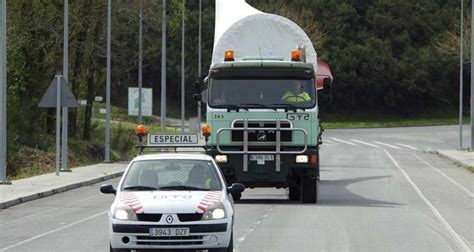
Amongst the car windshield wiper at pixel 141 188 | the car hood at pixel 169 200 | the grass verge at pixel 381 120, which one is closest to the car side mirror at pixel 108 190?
the car windshield wiper at pixel 141 188

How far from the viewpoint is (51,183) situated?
3133cm

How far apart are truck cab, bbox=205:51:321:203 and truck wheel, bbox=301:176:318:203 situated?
32 centimetres

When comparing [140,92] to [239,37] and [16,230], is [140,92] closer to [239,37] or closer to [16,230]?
[239,37]

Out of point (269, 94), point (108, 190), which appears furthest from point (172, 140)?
→ point (269, 94)

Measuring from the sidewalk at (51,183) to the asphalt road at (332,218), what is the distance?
415 mm

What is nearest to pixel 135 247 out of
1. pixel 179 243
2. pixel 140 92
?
pixel 179 243

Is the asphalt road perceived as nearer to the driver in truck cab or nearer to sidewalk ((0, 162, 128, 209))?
sidewalk ((0, 162, 128, 209))

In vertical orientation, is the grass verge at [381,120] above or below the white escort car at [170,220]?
below

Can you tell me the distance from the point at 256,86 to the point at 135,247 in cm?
1109

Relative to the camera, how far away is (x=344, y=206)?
957 inches

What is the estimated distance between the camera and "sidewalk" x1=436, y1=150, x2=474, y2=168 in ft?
148

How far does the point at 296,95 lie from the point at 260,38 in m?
2.59

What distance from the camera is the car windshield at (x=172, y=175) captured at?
570 inches

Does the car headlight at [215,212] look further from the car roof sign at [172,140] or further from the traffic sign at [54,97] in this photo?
the traffic sign at [54,97]
